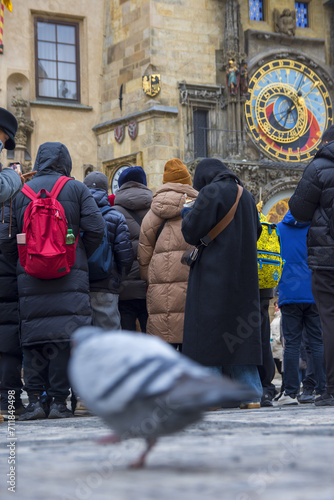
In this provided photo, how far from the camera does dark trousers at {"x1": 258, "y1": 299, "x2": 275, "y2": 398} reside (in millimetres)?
6195

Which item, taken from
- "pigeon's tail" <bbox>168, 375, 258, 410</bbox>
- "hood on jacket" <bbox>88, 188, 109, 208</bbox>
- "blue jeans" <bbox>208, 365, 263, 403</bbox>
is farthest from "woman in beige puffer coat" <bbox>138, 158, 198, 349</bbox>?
"pigeon's tail" <bbox>168, 375, 258, 410</bbox>

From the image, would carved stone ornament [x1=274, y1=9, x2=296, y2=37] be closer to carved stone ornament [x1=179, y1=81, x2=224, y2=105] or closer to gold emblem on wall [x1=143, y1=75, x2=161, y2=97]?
carved stone ornament [x1=179, y1=81, x2=224, y2=105]

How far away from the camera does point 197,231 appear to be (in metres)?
5.32

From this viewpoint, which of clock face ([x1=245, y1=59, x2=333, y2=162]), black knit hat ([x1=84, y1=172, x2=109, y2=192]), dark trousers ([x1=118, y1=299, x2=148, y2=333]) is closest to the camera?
black knit hat ([x1=84, y1=172, x2=109, y2=192])

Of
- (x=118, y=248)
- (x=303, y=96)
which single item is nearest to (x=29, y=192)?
(x=118, y=248)

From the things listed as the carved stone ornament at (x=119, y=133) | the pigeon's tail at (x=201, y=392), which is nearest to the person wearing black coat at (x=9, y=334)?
the pigeon's tail at (x=201, y=392)

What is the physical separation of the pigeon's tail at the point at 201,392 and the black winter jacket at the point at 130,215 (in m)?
4.44

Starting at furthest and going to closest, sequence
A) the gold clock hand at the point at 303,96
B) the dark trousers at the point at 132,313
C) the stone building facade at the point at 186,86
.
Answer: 1. the gold clock hand at the point at 303,96
2. the stone building facade at the point at 186,86
3. the dark trousers at the point at 132,313

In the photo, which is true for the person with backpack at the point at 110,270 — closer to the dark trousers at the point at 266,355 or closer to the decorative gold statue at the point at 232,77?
the dark trousers at the point at 266,355

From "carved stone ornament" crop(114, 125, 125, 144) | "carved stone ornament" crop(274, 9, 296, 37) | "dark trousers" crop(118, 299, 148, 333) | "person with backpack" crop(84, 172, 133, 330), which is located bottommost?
"dark trousers" crop(118, 299, 148, 333)

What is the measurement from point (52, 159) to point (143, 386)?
3721 mm

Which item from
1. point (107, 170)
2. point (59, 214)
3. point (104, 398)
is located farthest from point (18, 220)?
point (107, 170)

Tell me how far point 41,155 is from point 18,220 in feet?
1.36

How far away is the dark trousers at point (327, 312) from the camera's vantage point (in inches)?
214
